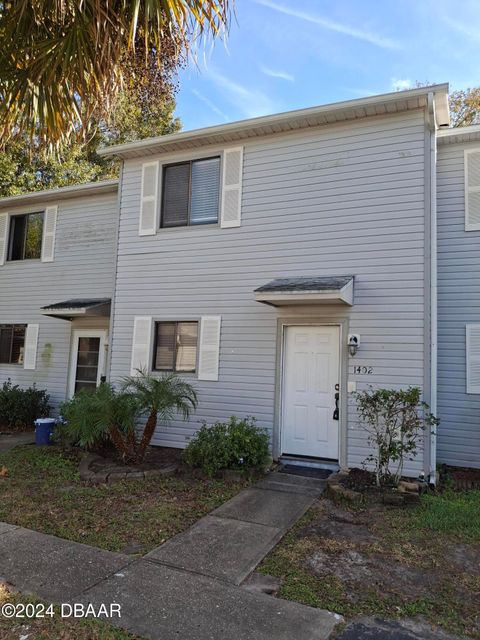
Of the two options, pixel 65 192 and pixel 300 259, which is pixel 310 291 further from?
pixel 65 192

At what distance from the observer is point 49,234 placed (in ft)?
36.5

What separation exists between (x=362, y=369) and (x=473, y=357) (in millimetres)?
2032

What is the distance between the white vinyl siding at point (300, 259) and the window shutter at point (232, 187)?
115 millimetres

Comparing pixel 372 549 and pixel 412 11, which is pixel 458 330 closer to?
pixel 372 549

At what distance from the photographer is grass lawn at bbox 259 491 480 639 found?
Answer: 3.30 meters

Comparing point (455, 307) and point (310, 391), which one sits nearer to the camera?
point (310, 391)

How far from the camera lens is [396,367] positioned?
6531 mm

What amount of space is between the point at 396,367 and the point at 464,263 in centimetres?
240

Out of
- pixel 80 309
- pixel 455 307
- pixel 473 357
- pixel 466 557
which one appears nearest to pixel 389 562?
pixel 466 557

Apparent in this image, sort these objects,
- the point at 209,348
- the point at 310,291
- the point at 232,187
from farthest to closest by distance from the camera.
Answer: the point at 232,187 → the point at 209,348 → the point at 310,291

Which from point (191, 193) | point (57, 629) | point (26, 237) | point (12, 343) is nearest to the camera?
point (57, 629)

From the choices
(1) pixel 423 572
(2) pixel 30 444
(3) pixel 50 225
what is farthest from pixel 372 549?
(3) pixel 50 225

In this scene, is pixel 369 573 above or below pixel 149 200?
below

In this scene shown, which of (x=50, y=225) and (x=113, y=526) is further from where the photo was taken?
(x=50, y=225)
